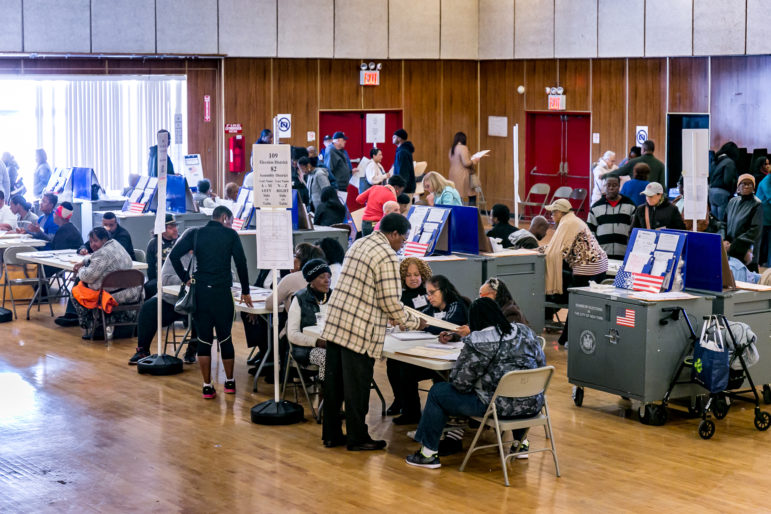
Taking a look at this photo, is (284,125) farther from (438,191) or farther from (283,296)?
(283,296)

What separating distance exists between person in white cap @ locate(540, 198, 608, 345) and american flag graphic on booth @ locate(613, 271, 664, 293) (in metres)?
1.89

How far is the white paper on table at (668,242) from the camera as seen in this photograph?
825 centimetres

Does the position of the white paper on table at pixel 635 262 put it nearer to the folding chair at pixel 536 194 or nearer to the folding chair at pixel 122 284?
the folding chair at pixel 122 284

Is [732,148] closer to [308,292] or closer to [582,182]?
[582,182]

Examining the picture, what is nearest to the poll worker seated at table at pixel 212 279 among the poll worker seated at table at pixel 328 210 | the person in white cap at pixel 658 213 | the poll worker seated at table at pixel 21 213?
the person in white cap at pixel 658 213

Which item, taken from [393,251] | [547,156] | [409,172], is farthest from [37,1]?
[393,251]

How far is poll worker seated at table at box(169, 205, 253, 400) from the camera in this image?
8.49m

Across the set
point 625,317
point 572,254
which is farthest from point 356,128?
point 625,317

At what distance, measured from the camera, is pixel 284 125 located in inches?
758

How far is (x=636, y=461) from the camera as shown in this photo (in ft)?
23.3

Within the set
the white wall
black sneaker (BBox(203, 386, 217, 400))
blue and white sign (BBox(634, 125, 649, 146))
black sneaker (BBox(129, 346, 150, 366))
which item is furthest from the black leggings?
blue and white sign (BBox(634, 125, 649, 146))

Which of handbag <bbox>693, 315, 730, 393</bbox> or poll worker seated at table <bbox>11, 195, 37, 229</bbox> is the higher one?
poll worker seated at table <bbox>11, 195, 37, 229</bbox>

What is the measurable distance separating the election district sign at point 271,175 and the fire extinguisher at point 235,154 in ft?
36.1

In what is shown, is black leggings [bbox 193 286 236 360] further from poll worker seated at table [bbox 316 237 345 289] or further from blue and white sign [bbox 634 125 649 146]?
blue and white sign [bbox 634 125 649 146]
